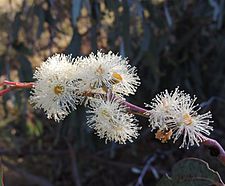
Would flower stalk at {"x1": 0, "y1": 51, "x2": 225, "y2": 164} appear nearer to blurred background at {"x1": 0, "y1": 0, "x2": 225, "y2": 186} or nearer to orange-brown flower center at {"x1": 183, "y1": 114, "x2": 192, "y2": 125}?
orange-brown flower center at {"x1": 183, "y1": 114, "x2": 192, "y2": 125}

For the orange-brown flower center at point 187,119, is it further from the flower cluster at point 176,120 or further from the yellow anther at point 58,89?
the yellow anther at point 58,89

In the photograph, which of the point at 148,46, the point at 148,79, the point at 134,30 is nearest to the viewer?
the point at 148,46

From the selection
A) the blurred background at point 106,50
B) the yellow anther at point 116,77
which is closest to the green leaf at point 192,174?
the yellow anther at point 116,77

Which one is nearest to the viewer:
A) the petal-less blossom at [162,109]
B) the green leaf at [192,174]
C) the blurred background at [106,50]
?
the petal-less blossom at [162,109]

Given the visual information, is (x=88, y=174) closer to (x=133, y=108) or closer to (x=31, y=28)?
(x=31, y=28)

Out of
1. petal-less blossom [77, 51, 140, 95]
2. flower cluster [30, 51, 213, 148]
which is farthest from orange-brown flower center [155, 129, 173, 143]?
petal-less blossom [77, 51, 140, 95]

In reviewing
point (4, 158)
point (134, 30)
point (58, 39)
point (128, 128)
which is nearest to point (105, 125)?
point (128, 128)
